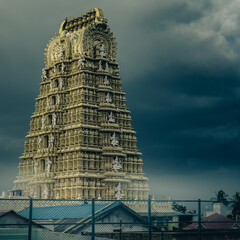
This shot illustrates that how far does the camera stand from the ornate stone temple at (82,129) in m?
85.4

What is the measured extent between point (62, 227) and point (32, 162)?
1700 inches

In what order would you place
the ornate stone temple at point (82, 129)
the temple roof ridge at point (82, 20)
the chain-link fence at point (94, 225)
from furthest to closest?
the temple roof ridge at point (82, 20) < the ornate stone temple at point (82, 129) < the chain-link fence at point (94, 225)

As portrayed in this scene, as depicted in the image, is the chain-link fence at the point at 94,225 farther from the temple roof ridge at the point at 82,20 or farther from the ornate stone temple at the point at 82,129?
the temple roof ridge at the point at 82,20

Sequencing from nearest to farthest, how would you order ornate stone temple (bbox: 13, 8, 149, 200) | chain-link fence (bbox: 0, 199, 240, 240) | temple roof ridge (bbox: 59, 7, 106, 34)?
chain-link fence (bbox: 0, 199, 240, 240) < ornate stone temple (bbox: 13, 8, 149, 200) < temple roof ridge (bbox: 59, 7, 106, 34)

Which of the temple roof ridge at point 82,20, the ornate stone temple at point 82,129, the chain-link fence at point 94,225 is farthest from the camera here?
the temple roof ridge at point 82,20

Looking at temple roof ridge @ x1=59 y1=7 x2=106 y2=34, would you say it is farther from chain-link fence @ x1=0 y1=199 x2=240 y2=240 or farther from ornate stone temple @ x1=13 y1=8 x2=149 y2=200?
chain-link fence @ x1=0 y1=199 x2=240 y2=240

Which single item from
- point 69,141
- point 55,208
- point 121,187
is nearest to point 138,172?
point 121,187

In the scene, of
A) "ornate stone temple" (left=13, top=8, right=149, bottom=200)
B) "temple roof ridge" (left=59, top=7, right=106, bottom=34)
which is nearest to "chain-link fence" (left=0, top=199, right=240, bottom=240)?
"ornate stone temple" (left=13, top=8, right=149, bottom=200)

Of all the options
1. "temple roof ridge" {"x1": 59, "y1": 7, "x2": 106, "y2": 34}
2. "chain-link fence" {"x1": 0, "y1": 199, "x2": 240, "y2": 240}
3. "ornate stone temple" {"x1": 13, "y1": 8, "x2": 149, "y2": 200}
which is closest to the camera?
"chain-link fence" {"x1": 0, "y1": 199, "x2": 240, "y2": 240}

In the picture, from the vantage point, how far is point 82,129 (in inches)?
3388

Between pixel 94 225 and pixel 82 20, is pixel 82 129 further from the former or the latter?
pixel 94 225

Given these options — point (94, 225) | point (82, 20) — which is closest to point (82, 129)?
point (82, 20)

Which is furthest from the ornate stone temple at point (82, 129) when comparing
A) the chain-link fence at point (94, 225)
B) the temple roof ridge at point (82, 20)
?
the chain-link fence at point (94, 225)

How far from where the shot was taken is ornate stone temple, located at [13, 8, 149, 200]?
8538cm
